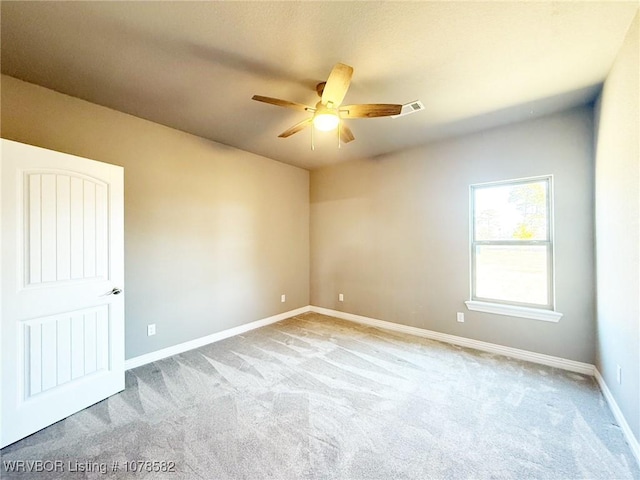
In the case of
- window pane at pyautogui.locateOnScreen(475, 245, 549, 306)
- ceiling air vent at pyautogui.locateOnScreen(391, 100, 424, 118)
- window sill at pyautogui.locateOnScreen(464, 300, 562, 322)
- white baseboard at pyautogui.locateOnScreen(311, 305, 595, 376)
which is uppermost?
ceiling air vent at pyautogui.locateOnScreen(391, 100, 424, 118)

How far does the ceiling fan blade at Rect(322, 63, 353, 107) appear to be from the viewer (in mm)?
1693

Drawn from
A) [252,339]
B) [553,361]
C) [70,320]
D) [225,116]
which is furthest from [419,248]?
[70,320]

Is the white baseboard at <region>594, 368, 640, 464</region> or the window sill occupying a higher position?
the window sill

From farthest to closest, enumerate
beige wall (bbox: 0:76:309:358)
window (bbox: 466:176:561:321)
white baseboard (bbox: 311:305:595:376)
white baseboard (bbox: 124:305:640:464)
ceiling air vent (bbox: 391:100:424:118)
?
window (bbox: 466:176:561:321)
white baseboard (bbox: 311:305:595:376)
ceiling air vent (bbox: 391:100:424:118)
beige wall (bbox: 0:76:309:358)
white baseboard (bbox: 124:305:640:464)

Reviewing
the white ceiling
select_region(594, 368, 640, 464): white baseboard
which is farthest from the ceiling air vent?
select_region(594, 368, 640, 464): white baseboard

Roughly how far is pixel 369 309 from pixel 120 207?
140 inches

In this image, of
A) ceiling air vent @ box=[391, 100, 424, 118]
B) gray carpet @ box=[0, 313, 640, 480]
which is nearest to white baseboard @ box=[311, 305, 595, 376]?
gray carpet @ box=[0, 313, 640, 480]

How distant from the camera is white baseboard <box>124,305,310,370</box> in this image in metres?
2.84

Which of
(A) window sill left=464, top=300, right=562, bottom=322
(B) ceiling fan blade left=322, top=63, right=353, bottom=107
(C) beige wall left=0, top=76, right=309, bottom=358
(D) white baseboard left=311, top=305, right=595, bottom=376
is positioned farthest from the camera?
(A) window sill left=464, top=300, right=562, bottom=322

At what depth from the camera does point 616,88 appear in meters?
1.97

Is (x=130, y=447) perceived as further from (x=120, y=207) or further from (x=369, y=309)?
(x=369, y=309)

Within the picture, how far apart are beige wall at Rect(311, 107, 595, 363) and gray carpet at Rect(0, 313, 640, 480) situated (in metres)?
0.61

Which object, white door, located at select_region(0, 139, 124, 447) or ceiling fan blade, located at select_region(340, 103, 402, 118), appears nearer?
white door, located at select_region(0, 139, 124, 447)

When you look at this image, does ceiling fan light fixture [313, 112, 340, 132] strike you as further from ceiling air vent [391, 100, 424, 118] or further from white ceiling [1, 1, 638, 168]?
ceiling air vent [391, 100, 424, 118]
